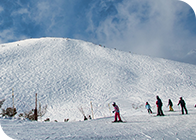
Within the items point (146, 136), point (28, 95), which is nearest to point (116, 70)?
point (28, 95)

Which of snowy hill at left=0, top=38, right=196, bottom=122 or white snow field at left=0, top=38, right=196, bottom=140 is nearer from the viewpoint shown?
white snow field at left=0, top=38, right=196, bottom=140

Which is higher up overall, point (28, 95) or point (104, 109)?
point (28, 95)

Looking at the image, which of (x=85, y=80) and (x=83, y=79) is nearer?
(x=85, y=80)

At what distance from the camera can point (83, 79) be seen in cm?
2983

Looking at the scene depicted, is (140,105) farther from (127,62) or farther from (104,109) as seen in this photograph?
(127,62)

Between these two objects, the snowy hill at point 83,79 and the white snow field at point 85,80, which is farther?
the snowy hill at point 83,79

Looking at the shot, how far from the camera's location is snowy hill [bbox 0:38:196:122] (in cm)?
2234

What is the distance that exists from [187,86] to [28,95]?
27707 millimetres

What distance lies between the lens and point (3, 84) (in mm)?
24531

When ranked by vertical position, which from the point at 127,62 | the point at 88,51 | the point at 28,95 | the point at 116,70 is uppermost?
the point at 88,51

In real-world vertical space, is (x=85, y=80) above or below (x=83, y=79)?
below

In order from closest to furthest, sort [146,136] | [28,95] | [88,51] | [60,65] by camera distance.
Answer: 1. [146,136]
2. [28,95]
3. [60,65]
4. [88,51]

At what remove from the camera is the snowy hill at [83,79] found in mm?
22344

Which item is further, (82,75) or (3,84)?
(82,75)
